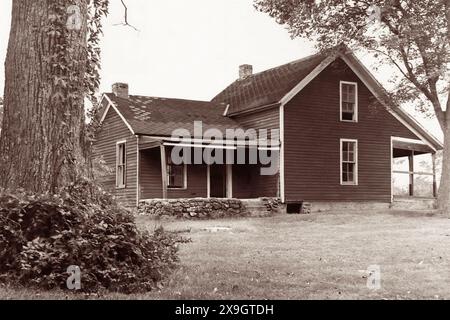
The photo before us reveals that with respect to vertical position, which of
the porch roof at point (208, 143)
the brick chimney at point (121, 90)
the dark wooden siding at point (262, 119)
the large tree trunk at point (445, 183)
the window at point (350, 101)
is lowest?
the large tree trunk at point (445, 183)

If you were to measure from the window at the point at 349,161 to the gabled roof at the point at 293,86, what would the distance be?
222 centimetres

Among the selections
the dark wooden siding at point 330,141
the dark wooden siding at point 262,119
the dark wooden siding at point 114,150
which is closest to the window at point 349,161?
the dark wooden siding at point 330,141

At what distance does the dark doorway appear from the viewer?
23.7 m

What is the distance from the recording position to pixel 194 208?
1911 centimetres

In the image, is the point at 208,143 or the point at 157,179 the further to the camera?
the point at 157,179

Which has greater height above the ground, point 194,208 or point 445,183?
point 445,183

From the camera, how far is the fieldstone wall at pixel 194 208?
18.8m

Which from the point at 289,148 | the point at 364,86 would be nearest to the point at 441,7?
the point at 364,86

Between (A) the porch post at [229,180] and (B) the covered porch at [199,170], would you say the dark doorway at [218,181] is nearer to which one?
(B) the covered porch at [199,170]

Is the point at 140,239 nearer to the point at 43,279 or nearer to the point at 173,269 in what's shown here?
the point at 173,269

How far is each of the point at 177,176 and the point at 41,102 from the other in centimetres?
1565

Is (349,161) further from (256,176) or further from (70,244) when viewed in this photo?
(70,244)

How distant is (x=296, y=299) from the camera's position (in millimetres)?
6230

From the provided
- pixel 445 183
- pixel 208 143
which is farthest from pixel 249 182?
pixel 445 183
